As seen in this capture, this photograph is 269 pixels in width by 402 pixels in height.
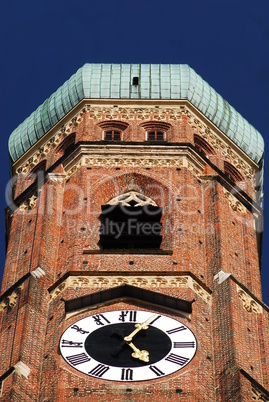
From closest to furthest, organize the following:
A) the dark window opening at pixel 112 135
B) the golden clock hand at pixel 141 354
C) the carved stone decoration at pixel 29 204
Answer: the golden clock hand at pixel 141 354 → the carved stone decoration at pixel 29 204 → the dark window opening at pixel 112 135

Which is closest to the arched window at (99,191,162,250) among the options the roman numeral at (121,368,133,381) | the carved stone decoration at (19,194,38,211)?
the carved stone decoration at (19,194,38,211)

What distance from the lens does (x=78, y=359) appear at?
150ft

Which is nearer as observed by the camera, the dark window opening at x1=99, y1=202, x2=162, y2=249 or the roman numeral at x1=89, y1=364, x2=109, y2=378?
the roman numeral at x1=89, y1=364, x2=109, y2=378

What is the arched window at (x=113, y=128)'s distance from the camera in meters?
57.5

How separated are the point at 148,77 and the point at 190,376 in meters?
16.9

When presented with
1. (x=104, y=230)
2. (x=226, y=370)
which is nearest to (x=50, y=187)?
(x=104, y=230)

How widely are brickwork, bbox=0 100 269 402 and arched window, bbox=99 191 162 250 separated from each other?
0.26 metres

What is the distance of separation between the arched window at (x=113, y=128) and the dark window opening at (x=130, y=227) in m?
4.82

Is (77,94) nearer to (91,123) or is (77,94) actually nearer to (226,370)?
(91,123)

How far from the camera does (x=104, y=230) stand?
5188cm

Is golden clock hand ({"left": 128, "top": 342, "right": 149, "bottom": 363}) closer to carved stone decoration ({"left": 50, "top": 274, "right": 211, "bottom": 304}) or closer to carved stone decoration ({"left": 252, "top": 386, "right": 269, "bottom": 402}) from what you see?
carved stone decoration ({"left": 252, "top": 386, "right": 269, "bottom": 402})

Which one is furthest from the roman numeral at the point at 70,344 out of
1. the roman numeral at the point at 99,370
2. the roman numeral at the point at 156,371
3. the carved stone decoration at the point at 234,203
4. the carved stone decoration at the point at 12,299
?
the carved stone decoration at the point at 234,203

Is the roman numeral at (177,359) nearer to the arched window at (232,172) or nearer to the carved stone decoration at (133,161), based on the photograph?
the carved stone decoration at (133,161)

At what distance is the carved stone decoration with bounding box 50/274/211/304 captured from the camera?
48719 mm
